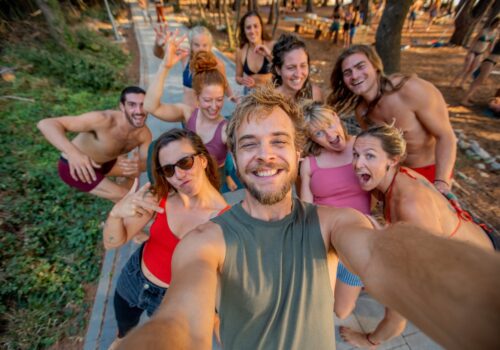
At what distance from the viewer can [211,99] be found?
266 centimetres

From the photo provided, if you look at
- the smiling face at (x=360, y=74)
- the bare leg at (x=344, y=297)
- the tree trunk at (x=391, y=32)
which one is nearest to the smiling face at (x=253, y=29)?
the smiling face at (x=360, y=74)

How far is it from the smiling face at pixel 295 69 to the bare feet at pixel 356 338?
8.36 ft

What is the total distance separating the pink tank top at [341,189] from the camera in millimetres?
2100

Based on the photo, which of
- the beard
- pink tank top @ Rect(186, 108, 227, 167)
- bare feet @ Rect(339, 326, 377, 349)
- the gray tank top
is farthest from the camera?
pink tank top @ Rect(186, 108, 227, 167)

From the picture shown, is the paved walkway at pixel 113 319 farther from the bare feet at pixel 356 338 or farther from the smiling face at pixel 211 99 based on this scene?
the smiling face at pixel 211 99

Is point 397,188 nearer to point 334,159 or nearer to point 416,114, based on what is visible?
point 334,159

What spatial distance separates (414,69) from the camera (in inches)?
368

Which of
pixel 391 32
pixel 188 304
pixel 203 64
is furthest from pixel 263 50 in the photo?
pixel 391 32

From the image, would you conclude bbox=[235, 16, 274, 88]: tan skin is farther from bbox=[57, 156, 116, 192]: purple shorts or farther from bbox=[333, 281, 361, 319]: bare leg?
bbox=[333, 281, 361, 319]: bare leg

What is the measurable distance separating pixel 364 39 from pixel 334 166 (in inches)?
569

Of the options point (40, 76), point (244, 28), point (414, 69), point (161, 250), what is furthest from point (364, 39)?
point (161, 250)

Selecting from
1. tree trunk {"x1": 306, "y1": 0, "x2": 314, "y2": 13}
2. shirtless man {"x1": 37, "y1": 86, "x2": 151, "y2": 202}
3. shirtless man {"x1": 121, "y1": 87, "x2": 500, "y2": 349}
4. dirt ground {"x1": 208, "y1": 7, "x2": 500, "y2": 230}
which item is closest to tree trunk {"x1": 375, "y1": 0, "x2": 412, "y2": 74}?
dirt ground {"x1": 208, "y1": 7, "x2": 500, "y2": 230}

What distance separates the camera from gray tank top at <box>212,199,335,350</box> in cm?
119

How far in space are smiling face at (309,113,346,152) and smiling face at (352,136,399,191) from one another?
9.6 inches
